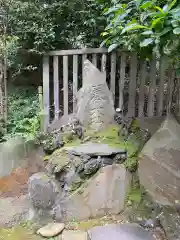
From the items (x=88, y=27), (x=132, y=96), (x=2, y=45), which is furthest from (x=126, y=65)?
(x=2, y=45)

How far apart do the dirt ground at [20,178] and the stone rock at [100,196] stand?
0.87 meters

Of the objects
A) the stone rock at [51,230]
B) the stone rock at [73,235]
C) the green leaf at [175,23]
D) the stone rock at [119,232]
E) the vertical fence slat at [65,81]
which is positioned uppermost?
the green leaf at [175,23]

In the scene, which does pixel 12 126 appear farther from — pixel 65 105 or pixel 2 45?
pixel 2 45

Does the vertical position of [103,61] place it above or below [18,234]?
above

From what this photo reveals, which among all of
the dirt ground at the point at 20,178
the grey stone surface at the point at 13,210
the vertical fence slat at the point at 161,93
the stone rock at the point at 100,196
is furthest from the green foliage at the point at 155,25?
the grey stone surface at the point at 13,210

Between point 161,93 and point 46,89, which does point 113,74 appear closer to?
point 161,93

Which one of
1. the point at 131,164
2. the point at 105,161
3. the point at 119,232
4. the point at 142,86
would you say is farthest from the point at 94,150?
the point at 142,86

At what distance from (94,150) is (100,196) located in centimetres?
54

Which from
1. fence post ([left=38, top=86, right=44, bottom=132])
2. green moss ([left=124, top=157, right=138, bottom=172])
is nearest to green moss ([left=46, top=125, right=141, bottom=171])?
green moss ([left=124, top=157, right=138, bottom=172])

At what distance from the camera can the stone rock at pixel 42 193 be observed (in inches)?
128

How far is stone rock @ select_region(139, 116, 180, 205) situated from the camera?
317 cm

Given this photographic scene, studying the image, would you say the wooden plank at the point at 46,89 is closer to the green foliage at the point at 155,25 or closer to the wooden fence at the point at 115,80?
the wooden fence at the point at 115,80

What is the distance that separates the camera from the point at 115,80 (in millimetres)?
4098

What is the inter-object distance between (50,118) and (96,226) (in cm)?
165
